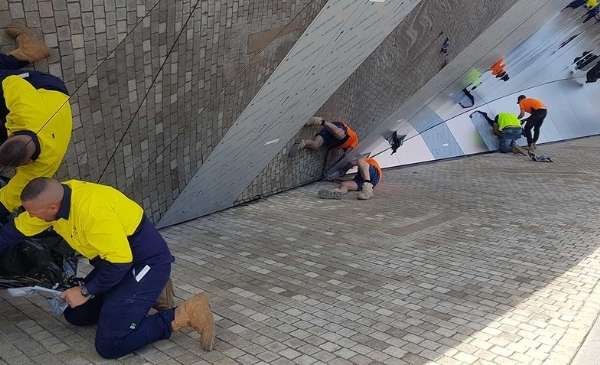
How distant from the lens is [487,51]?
10.8m

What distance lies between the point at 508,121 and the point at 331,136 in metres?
5.31

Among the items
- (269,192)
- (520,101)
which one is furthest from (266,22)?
(520,101)

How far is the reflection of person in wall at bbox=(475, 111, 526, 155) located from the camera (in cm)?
1149

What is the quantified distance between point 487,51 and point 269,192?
5.85m

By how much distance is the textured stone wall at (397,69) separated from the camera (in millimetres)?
7172

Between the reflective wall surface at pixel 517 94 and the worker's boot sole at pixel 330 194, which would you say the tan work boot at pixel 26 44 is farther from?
the reflective wall surface at pixel 517 94

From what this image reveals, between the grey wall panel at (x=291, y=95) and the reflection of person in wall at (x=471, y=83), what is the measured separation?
16.5ft

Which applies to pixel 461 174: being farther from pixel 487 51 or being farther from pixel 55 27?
pixel 55 27

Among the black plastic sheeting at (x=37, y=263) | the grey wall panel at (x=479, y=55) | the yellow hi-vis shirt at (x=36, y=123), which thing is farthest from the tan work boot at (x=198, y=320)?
the grey wall panel at (x=479, y=55)

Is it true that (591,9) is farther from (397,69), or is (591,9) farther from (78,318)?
(78,318)

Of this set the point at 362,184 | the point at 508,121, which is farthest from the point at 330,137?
the point at 508,121

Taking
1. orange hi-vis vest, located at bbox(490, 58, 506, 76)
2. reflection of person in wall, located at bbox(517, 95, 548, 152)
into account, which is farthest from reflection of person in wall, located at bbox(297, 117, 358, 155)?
orange hi-vis vest, located at bbox(490, 58, 506, 76)

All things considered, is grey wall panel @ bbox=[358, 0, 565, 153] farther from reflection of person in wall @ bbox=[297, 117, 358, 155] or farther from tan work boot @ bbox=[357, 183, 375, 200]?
tan work boot @ bbox=[357, 183, 375, 200]

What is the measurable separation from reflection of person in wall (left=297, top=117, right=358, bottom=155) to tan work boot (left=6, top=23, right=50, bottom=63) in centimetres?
418
